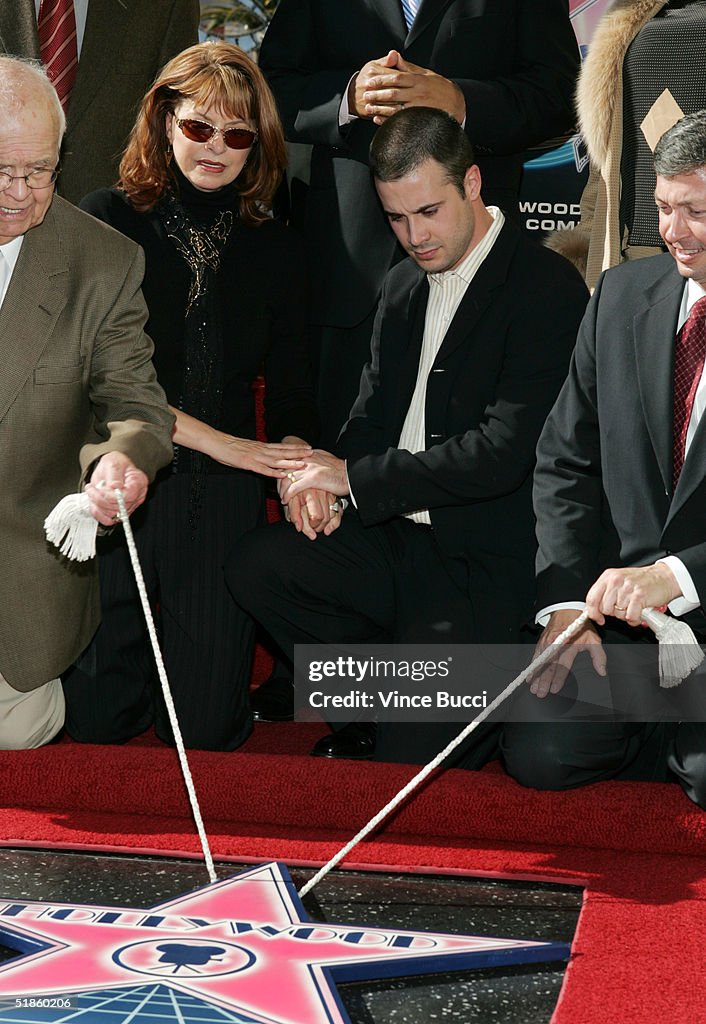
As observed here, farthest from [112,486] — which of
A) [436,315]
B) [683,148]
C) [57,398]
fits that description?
[683,148]

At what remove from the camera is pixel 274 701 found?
3.85 metres

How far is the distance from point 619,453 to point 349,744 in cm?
99

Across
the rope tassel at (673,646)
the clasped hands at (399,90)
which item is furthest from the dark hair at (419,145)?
the rope tassel at (673,646)

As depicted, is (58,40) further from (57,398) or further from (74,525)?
(74,525)

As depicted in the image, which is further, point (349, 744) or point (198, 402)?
point (198, 402)

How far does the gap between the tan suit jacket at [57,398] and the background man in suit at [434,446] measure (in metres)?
0.53

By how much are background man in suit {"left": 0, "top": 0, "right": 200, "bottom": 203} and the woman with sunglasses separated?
0.45 metres

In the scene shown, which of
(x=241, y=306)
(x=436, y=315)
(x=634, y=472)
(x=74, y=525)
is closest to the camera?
(x=74, y=525)

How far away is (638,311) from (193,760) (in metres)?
1.40

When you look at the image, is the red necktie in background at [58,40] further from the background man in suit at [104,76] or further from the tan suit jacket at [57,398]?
the tan suit jacket at [57,398]

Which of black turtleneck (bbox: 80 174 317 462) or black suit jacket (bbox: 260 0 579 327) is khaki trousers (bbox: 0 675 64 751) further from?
black suit jacket (bbox: 260 0 579 327)

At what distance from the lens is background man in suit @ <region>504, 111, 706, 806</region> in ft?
9.43

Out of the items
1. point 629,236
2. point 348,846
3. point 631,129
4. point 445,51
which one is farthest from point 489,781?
point 445,51

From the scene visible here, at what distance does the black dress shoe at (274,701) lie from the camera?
381 cm
